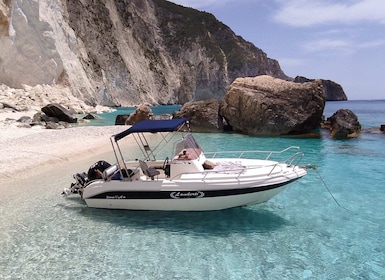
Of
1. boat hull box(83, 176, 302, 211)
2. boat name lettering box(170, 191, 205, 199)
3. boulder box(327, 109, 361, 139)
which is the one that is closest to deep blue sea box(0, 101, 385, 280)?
boat hull box(83, 176, 302, 211)

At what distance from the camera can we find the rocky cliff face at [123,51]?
51875 mm

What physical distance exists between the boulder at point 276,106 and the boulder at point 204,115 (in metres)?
2.16

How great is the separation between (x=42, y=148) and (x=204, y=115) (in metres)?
14.3

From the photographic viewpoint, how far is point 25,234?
8328 mm

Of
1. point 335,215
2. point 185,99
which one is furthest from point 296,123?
point 185,99

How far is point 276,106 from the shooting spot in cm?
2669

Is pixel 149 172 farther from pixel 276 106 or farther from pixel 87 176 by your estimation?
pixel 276 106

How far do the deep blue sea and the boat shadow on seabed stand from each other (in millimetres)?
25

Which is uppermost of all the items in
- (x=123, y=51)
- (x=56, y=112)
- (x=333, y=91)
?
(x=123, y=51)

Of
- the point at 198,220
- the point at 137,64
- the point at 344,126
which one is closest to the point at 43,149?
the point at 198,220

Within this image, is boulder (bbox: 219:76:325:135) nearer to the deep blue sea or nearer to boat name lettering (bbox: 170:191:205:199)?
the deep blue sea

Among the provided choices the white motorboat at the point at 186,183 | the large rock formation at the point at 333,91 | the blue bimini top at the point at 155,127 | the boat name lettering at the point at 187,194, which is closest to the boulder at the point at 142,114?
the white motorboat at the point at 186,183

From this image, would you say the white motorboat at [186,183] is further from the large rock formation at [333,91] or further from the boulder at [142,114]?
the large rock formation at [333,91]

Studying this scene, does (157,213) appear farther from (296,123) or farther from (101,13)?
(101,13)
